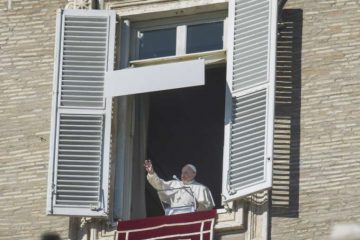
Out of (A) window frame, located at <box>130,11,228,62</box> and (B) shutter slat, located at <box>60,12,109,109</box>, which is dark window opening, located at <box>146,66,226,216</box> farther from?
(B) shutter slat, located at <box>60,12,109,109</box>

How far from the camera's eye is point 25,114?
18.3 m

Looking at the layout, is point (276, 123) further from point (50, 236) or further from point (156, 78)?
point (50, 236)

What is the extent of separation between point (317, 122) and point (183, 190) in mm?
1337

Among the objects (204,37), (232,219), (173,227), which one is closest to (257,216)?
(232,219)

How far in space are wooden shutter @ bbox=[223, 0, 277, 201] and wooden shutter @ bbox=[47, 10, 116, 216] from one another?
113cm

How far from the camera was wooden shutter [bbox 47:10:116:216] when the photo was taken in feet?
57.9

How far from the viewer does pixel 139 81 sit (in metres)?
17.7

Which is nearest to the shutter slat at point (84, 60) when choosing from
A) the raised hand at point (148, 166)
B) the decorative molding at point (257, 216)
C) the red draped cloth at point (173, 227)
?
the raised hand at point (148, 166)

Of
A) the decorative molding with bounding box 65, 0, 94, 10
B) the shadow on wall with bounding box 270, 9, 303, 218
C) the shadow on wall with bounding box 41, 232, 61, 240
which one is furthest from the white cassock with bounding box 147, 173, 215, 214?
the decorative molding with bounding box 65, 0, 94, 10

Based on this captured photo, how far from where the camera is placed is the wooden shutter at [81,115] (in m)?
17.6

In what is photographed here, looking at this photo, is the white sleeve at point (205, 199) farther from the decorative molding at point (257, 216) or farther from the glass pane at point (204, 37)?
the glass pane at point (204, 37)

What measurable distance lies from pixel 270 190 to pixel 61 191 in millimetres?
1899

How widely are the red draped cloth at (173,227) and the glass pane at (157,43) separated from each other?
184cm

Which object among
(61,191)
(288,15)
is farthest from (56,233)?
(288,15)
